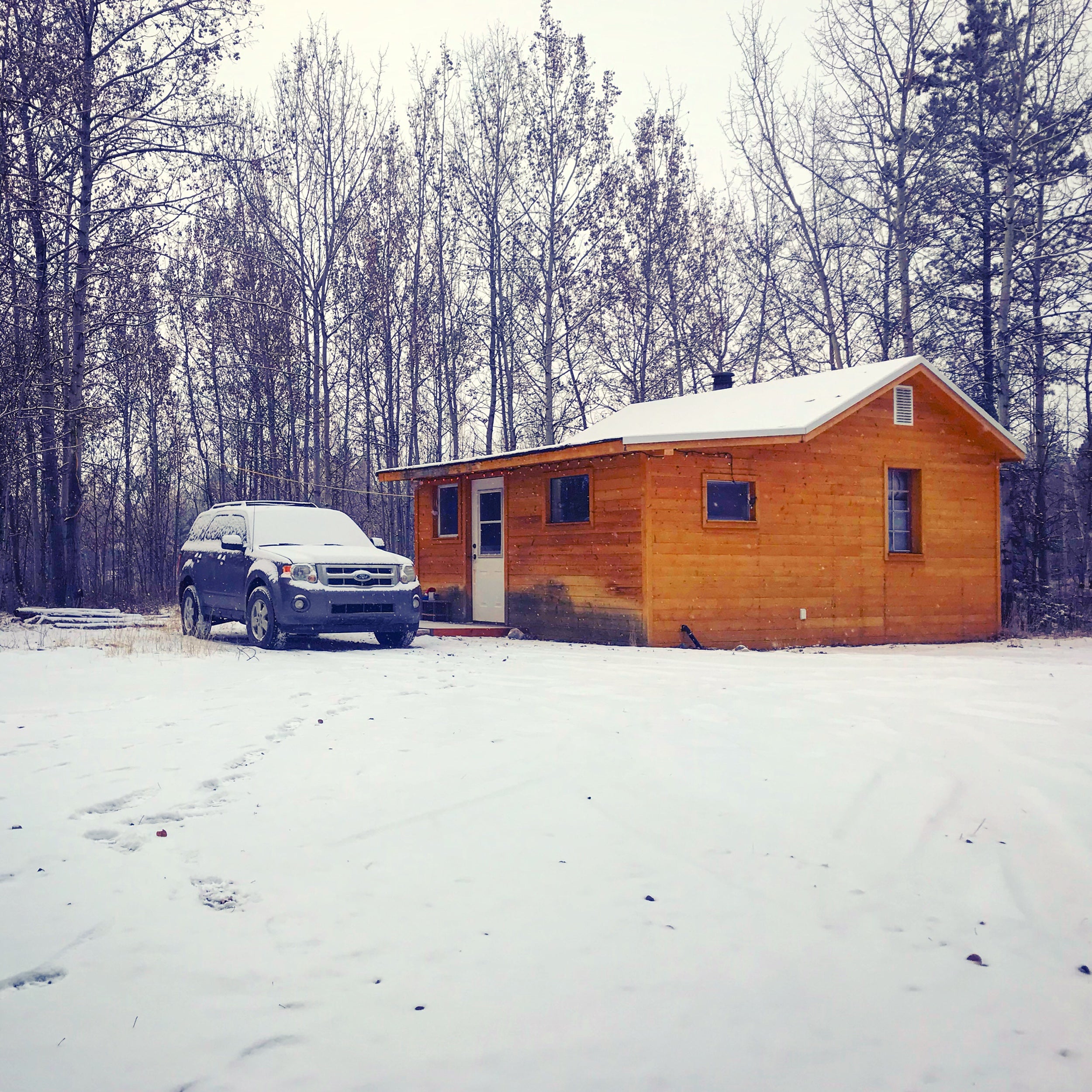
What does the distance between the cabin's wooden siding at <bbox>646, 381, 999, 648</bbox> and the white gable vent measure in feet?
0.38

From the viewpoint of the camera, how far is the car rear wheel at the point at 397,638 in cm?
1262

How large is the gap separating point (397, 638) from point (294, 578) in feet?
6.47

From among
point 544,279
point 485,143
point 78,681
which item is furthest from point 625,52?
point 78,681

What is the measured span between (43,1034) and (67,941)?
2.07ft

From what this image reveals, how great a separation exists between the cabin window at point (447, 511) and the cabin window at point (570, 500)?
280 cm

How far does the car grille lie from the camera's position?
11.8m

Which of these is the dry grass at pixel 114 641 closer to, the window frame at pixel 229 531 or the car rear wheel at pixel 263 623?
the car rear wheel at pixel 263 623

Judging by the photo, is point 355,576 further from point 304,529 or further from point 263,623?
point 304,529

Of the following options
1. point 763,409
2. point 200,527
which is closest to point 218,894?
point 200,527

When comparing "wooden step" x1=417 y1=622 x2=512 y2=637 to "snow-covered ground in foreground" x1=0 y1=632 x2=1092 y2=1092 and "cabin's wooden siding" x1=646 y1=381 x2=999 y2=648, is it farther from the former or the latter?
"snow-covered ground in foreground" x1=0 y1=632 x2=1092 y2=1092

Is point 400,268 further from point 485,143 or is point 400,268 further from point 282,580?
point 282,580

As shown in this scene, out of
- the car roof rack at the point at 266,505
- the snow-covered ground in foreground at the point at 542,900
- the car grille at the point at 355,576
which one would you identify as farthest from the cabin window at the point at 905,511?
the car roof rack at the point at 266,505

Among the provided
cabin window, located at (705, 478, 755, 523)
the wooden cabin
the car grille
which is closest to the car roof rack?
the car grille

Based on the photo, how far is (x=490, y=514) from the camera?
55.3ft
